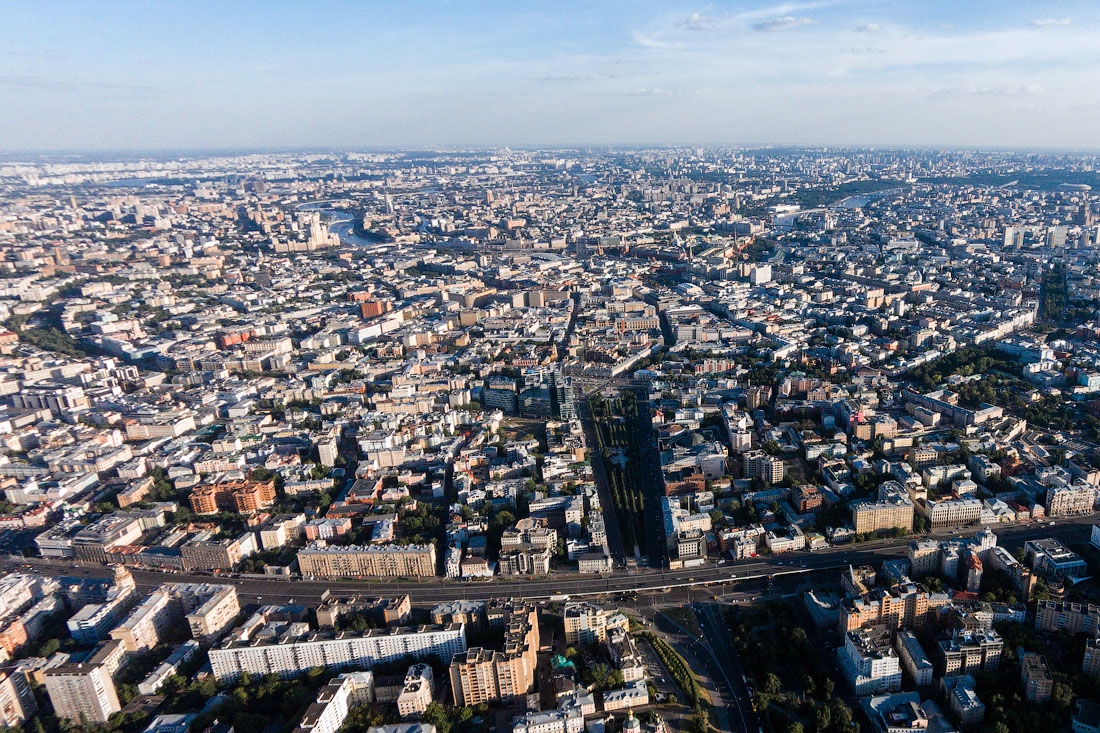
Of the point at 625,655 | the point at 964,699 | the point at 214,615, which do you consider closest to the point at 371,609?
the point at 214,615

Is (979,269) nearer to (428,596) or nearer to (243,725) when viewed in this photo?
(428,596)

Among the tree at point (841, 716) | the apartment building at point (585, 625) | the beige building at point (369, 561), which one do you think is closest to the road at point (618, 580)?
the beige building at point (369, 561)

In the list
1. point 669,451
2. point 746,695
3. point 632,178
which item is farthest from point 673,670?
point 632,178

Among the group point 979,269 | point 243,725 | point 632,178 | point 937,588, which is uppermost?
point 632,178

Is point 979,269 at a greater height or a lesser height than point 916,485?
greater

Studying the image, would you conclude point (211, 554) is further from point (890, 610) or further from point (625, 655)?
point (890, 610)

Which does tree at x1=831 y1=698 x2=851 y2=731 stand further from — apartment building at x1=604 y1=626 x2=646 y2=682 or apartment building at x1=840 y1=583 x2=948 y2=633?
apartment building at x1=604 y1=626 x2=646 y2=682
